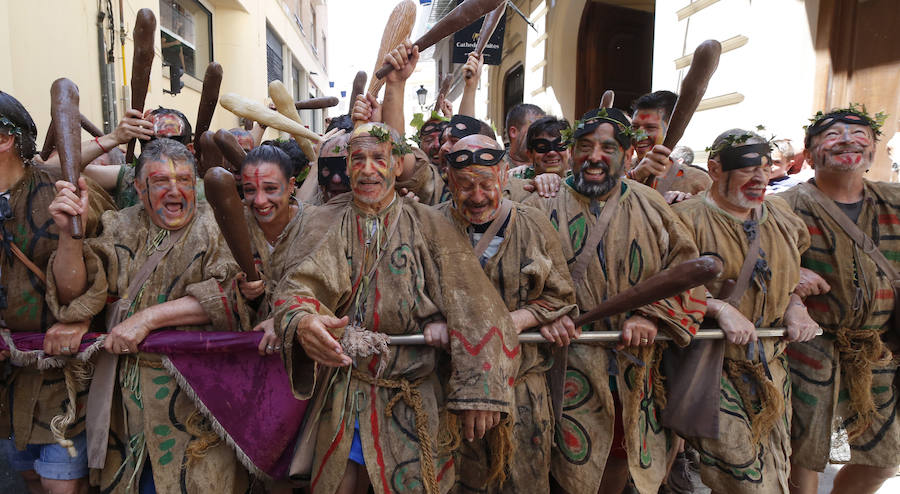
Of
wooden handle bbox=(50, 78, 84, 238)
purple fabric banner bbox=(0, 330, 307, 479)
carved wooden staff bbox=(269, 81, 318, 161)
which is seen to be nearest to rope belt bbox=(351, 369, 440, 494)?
purple fabric banner bbox=(0, 330, 307, 479)

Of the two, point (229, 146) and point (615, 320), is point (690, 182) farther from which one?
point (229, 146)

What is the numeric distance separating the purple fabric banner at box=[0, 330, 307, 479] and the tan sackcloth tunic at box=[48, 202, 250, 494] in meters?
0.11

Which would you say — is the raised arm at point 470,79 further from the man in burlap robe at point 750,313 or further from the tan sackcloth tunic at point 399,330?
the tan sackcloth tunic at point 399,330

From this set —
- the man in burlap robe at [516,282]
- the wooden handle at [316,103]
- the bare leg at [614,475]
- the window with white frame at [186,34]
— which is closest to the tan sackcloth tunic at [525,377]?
the man in burlap robe at [516,282]

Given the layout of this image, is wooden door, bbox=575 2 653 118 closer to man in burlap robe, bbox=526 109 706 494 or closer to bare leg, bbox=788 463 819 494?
man in burlap robe, bbox=526 109 706 494

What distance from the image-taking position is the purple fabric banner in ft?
7.52

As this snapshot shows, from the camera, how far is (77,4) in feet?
19.6

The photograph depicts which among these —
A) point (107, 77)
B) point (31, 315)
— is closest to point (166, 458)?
point (31, 315)

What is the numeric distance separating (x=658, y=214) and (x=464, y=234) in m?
1.02

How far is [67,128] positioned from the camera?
2.39 metres

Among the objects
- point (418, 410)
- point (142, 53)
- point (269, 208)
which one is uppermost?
point (142, 53)

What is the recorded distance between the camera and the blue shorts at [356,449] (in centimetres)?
225

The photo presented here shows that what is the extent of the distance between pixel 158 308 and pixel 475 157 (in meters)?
1.60

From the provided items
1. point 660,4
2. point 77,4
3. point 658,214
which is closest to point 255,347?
point 658,214
